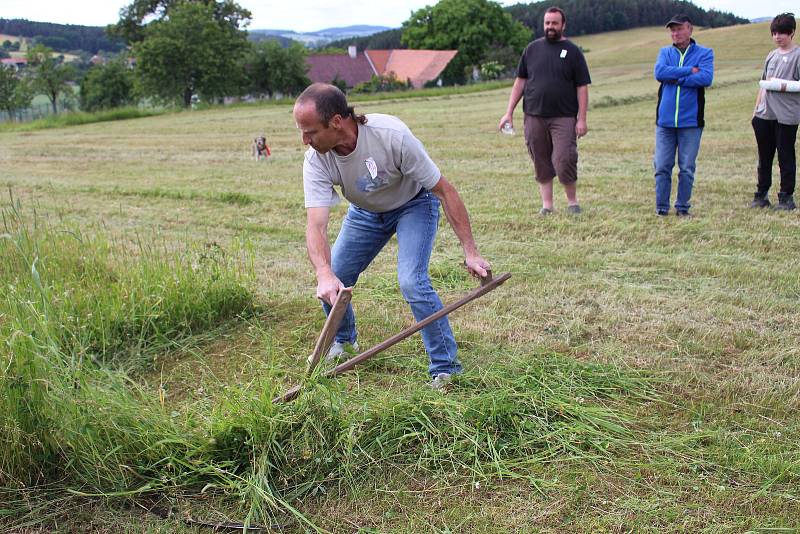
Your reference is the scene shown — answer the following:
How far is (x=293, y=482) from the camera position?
3.03m

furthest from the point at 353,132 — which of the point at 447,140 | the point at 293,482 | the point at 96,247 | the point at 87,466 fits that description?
the point at 447,140

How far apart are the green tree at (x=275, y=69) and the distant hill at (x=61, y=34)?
45.5 meters

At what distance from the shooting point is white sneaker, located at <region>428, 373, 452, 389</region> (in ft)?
12.2

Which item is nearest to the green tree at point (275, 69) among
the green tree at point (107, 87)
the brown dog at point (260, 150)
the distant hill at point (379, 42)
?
the green tree at point (107, 87)

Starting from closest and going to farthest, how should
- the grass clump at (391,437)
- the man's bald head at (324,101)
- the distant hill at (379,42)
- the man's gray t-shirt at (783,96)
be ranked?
1. the grass clump at (391,437)
2. the man's bald head at (324,101)
3. the man's gray t-shirt at (783,96)
4. the distant hill at (379,42)

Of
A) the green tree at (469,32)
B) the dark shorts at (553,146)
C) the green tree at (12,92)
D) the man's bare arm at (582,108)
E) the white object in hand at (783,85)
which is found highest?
the green tree at (469,32)

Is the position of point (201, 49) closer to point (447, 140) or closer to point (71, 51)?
point (447, 140)

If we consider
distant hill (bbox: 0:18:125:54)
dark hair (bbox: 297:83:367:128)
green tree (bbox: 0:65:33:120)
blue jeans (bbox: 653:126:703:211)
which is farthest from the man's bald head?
distant hill (bbox: 0:18:125:54)

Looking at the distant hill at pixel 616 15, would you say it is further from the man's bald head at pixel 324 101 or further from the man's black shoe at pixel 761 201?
the man's bald head at pixel 324 101

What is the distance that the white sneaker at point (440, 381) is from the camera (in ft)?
12.2

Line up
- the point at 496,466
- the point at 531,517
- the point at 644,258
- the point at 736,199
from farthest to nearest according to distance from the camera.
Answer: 1. the point at 736,199
2. the point at 644,258
3. the point at 496,466
4. the point at 531,517

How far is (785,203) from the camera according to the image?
7.29m

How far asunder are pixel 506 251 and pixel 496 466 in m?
3.56

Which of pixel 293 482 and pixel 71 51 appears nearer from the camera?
pixel 293 482
